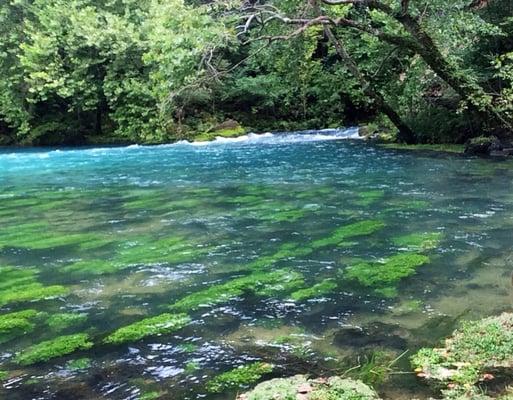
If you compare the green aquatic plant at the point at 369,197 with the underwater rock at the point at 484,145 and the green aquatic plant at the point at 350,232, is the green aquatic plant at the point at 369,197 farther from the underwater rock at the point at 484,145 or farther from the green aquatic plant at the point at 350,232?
the underwater rock at the point at 484,145

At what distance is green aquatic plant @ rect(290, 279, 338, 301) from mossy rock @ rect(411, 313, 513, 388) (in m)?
1.68

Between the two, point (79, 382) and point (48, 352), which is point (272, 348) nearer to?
point (79, 382)

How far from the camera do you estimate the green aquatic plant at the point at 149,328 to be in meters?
5.36

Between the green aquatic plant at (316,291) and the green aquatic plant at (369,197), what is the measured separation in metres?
4.52

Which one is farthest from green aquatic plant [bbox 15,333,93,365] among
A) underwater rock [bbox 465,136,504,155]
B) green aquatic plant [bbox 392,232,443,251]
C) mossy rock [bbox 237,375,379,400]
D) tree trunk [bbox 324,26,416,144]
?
tree trunk [bbox 324,26,416,144]

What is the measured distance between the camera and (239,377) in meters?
4.45

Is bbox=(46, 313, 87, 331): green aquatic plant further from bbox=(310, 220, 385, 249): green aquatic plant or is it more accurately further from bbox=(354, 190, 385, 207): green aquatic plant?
bbox=(354, 190, 385, 207): green aquatic plant

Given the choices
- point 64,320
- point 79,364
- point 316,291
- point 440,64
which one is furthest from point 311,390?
point 440,64

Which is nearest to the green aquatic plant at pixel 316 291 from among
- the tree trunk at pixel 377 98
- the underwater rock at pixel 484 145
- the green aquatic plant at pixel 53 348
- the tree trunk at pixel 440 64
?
the green aquatic plant at pixel 53 348

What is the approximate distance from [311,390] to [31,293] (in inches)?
162

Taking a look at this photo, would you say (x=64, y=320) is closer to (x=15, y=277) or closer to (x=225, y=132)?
(x=15, y=277)

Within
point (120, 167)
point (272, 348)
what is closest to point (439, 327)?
point (272, 348)

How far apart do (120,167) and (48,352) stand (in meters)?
15.0

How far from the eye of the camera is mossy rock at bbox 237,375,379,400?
3.96m
